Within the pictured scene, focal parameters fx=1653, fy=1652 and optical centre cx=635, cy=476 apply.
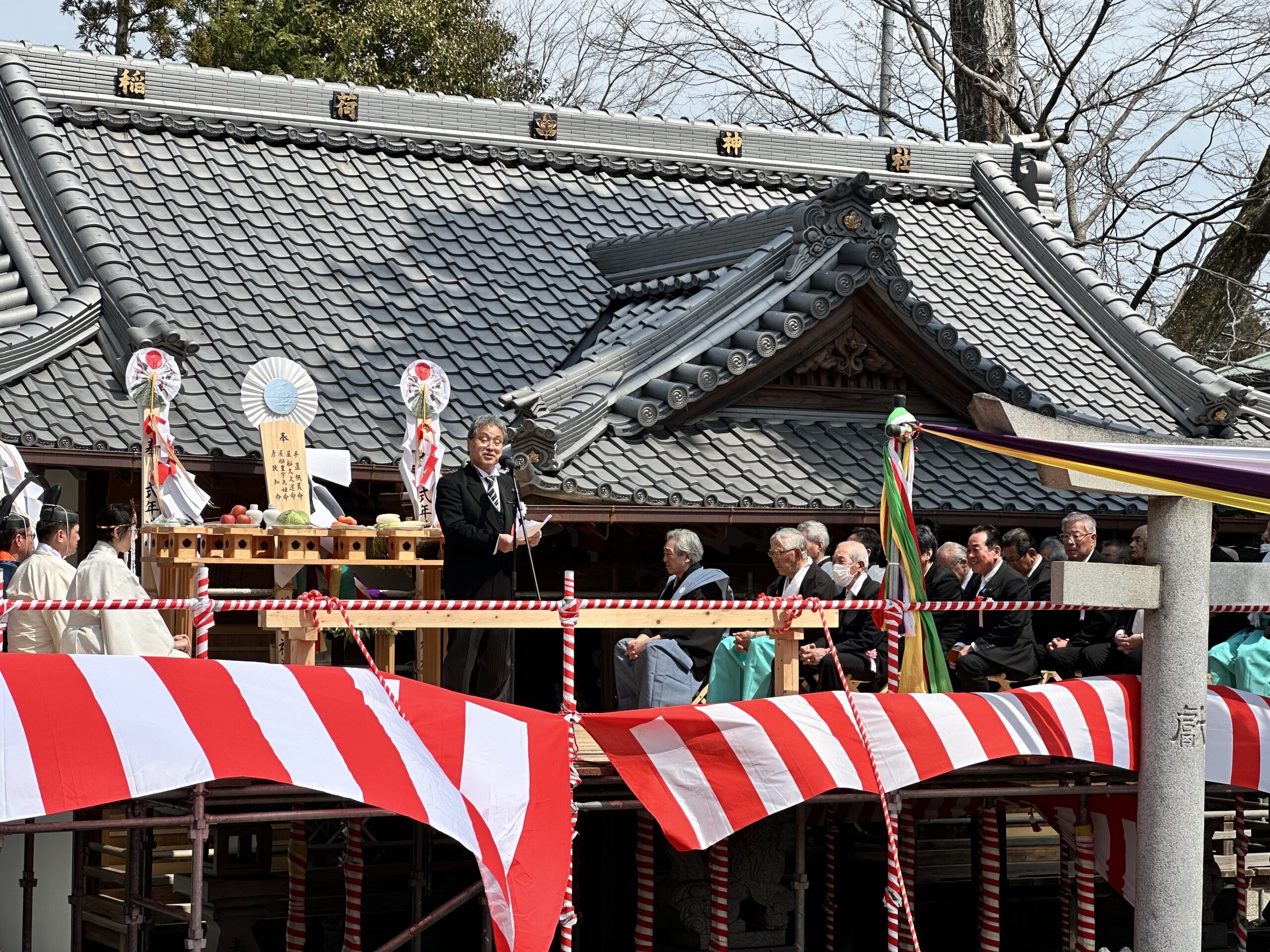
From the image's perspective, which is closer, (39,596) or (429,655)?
(39,596)

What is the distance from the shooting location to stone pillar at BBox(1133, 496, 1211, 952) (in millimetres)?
8164

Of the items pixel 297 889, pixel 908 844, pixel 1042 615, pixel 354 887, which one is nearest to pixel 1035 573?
pixel 1042 615

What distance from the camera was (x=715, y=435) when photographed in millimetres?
11633

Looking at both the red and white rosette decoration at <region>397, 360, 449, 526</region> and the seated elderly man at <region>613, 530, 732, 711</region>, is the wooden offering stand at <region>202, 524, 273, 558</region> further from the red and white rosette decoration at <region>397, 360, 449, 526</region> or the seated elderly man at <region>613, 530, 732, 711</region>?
the seated elderly man at <region>613, 530, 732, 711</region>

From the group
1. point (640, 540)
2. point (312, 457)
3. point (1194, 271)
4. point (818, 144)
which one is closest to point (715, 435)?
point (640, 540)

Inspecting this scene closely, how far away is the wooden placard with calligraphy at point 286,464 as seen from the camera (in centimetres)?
947

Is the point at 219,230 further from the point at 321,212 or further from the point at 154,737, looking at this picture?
the point at 154,737

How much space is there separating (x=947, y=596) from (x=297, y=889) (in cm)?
387

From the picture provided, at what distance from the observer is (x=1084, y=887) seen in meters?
8.88

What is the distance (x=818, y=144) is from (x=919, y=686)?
9217 millimetres

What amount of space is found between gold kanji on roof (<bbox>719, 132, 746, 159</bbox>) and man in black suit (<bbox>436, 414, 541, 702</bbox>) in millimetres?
7437

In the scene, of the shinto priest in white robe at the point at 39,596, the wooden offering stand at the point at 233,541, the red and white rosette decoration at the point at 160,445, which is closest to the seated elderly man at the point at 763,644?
the wooden offering stand at the point at 233,541

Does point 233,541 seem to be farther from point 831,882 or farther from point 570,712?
point 831,882

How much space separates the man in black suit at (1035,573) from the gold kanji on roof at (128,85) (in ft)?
27.0
